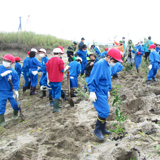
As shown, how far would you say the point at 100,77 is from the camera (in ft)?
9.57

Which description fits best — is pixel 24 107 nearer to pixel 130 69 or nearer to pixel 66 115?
pixel 66 115

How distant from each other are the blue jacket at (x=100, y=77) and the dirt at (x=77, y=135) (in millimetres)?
1029

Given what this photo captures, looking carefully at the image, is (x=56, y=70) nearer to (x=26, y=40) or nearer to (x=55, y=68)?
(x=55, y=68)

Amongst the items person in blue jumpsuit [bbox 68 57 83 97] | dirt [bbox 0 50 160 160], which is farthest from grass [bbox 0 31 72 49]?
dirt [bbox 0 50 160 160]

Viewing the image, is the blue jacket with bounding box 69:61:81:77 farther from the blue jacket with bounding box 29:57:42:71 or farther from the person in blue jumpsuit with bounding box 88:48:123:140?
the person in blue jumpsuit with bounding box 88:48:123:140

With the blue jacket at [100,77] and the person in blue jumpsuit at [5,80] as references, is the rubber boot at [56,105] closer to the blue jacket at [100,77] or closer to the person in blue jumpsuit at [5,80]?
the person in blue jumpsuit at [5,80]

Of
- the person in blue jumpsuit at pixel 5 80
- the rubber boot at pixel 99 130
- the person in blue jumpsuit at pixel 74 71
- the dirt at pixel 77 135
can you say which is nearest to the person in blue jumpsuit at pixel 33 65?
the person in blue jumpsuit at pixel 74 71

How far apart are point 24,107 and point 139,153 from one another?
438cm

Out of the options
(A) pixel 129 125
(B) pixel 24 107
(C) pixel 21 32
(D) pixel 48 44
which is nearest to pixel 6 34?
(C) pixel 21 32

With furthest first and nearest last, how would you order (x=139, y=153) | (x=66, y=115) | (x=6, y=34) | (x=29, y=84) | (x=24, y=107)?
(x=6, y=34) < (x=29, y=84) < (x=24, y=107) < (x=66, y=115) < (x=139, y=153)

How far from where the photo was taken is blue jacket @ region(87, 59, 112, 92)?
2.91 metres

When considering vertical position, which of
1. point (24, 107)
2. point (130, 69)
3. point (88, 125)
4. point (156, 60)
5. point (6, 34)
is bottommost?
point (24, 107)

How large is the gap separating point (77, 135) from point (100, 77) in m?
1.36

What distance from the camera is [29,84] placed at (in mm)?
7445
